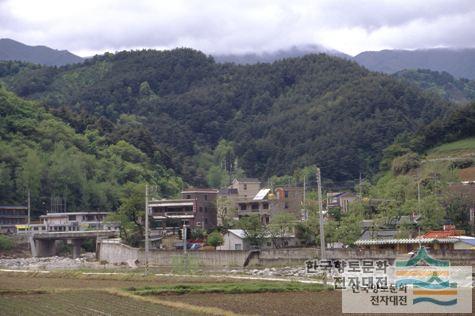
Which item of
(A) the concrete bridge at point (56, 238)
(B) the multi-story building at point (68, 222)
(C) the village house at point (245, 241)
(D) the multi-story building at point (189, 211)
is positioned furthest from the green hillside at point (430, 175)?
(B) the multi-story building at point (68, 222)

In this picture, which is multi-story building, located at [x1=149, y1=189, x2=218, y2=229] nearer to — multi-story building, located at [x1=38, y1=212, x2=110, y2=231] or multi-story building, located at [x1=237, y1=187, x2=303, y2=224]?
multi-story building, located at [x1=237, y1=187, x2=303, y2=224]

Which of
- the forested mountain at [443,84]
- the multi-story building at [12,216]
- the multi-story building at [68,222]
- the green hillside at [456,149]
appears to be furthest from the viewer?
the forested mountain at [443,84]

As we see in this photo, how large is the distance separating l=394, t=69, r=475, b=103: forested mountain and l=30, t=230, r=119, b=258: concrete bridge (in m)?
118

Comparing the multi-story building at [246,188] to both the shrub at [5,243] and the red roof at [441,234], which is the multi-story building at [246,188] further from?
the red roof at [441,234]

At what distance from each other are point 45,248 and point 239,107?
262ft

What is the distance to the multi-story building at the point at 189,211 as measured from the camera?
72.1 m

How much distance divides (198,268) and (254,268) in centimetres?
325

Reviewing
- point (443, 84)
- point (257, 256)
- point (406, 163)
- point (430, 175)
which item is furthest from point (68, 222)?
point (443, 84)

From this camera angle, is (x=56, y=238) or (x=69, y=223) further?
(x=69, y=223)

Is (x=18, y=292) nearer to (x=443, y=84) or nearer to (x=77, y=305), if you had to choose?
(x=77, y=305)

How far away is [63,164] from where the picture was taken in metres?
91.9

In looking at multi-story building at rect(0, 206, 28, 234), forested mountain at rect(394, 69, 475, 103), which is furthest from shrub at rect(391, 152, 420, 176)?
forested mountain at rect(394, 69, 475, 103)

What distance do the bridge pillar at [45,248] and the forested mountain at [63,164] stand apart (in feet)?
30.2

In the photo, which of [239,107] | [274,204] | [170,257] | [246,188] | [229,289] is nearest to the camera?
[229,289]
